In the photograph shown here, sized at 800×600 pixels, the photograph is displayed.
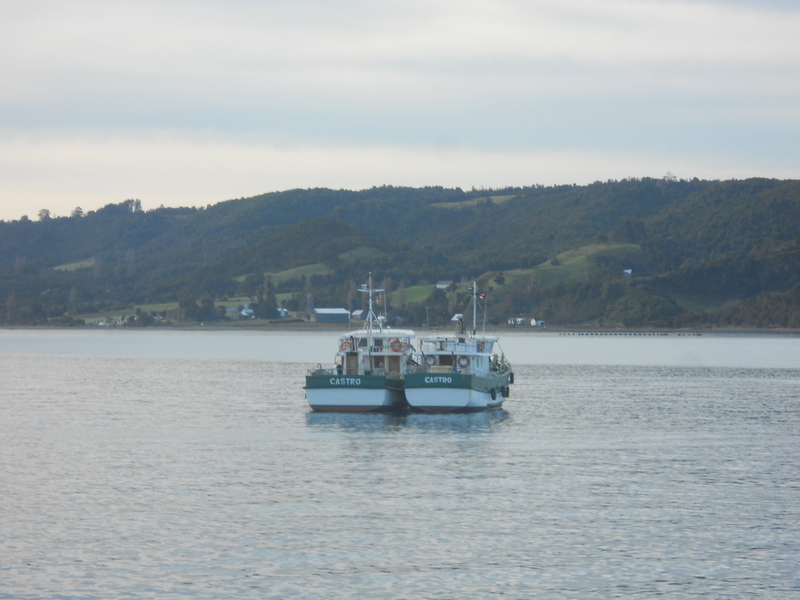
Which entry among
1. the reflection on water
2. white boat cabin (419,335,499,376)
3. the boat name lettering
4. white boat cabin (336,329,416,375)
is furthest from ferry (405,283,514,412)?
the boat name lettering

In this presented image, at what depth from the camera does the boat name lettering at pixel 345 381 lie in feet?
240

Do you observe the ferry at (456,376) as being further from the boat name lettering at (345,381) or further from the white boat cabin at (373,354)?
the boat name lettering at (345,381)

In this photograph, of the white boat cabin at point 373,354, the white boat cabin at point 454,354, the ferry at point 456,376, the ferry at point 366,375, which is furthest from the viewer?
the white boat cabin at point 454,354

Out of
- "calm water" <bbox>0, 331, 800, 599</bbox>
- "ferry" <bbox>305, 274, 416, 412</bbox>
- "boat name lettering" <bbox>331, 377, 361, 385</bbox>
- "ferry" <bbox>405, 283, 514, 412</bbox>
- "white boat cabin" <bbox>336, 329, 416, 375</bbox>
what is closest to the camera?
"calm water" <bbox>0, 331, 800, 599</bbox>

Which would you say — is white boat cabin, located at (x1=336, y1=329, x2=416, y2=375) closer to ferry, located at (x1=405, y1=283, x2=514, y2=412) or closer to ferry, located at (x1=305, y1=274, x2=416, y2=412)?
ferry, located at (x1=305, y1=274, x2=416, y2=412)

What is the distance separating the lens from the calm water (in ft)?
98.0

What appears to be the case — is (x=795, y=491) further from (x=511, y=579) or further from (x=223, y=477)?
(x=223, y=477)

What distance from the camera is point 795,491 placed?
43875 mm

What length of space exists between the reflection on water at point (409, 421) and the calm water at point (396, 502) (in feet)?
0.98

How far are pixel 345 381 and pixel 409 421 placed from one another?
5.80 metres

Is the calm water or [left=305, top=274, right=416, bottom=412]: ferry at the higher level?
[left=305, top=274, right=416, bottom=412]: ferry

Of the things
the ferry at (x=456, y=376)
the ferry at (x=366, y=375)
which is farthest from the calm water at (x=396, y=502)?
the ferry at (x=366, y=375)

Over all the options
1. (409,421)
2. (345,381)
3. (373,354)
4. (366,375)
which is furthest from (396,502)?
(373,354)

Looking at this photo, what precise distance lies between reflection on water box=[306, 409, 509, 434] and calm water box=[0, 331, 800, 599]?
0.98ft
